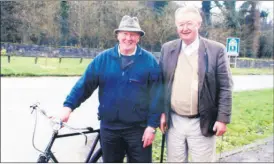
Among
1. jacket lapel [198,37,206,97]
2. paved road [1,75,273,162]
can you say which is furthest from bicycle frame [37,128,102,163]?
jacket lapel [198,37,206,97]

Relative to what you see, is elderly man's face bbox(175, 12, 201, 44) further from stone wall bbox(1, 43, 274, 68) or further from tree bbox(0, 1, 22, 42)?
tree bbox(0, 1, 22, 42)

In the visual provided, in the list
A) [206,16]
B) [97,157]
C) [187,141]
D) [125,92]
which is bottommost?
[97,157]

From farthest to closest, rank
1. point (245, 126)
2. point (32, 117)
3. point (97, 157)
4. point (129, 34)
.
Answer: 1. point (245, 126)
2. point (32, 117)
3. point (97, 157)
4. point (129, 34)

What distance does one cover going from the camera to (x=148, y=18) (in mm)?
3658

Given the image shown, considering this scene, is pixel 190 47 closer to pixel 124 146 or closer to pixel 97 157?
pixel 124 146

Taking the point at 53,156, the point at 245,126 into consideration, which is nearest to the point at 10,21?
the point at 53,156

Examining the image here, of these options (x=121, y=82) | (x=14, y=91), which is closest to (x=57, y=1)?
(x=121, y=82)

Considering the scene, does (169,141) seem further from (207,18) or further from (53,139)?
(207,18)

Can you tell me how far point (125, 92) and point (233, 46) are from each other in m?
1.84

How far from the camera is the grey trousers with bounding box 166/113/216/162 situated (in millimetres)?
2678

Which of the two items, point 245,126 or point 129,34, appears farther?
point 245,126

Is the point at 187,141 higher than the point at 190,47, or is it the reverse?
the point at 190,47

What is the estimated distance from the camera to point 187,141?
8.99 feet

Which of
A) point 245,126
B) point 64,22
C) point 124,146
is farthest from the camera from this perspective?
point 245,126
